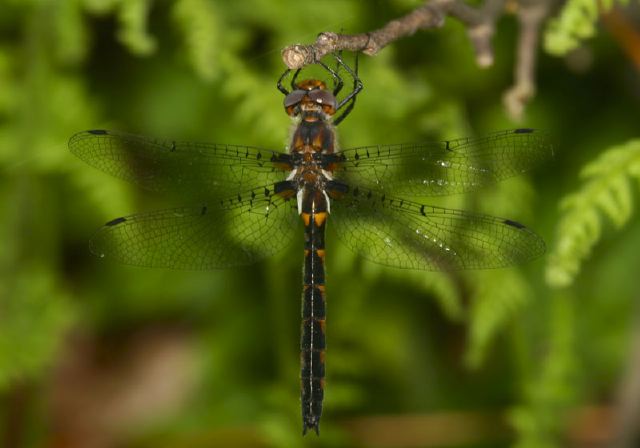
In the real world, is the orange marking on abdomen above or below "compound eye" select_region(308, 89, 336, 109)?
below

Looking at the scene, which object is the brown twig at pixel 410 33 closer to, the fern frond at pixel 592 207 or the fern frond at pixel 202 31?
the fern frond at pixel 592 207

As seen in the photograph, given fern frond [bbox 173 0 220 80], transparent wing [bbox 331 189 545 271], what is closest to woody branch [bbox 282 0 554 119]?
transparent wing [bbox 331 189 545 271]

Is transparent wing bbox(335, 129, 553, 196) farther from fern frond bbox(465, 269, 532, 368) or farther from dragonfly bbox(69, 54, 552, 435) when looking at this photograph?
fern frond bbox(465, 269, 532, 368)

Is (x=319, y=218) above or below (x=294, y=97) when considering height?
below

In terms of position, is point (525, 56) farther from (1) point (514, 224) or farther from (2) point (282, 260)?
(2) point (282, 260)

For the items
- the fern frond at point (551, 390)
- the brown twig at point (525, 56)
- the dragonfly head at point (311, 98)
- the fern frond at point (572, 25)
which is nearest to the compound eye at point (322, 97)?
the dragonfly head at point (311, 98)

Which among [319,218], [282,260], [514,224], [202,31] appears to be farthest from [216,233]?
[514,224]
